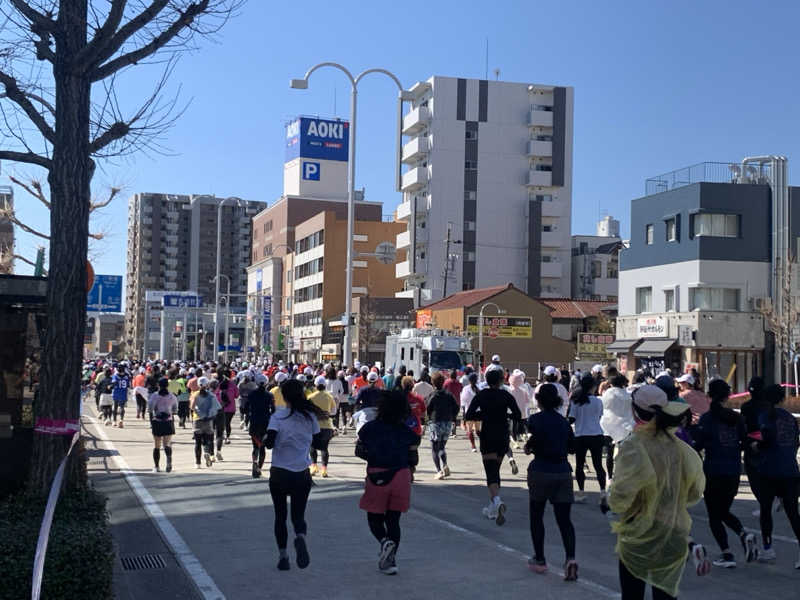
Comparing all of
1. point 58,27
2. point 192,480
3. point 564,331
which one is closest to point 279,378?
point 192,480

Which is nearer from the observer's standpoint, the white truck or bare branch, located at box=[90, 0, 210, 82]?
bare branch, located at box=[90, 0, 210, 82]

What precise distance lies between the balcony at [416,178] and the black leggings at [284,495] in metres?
66.8

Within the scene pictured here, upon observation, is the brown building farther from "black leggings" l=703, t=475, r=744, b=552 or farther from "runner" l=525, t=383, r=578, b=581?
"runner" l=525, t=383, r=578, b=581

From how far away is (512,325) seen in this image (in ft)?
194

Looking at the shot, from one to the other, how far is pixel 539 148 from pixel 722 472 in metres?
69.2

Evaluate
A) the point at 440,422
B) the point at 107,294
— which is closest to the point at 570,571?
the point at 440,422

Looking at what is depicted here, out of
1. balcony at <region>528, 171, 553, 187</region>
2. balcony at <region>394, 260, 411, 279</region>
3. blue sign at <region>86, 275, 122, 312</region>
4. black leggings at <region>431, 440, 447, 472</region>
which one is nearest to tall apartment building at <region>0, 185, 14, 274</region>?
blue sign at <region>86, 275, 122, 312</region>

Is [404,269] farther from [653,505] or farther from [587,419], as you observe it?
[653,505]

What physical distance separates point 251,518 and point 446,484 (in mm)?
4463

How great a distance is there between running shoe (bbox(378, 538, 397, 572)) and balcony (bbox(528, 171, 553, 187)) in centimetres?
6996

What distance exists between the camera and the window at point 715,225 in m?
40.8

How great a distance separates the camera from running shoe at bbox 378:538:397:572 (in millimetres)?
8156

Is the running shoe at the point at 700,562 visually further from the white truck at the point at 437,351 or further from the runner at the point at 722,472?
the white truck at the point at 437,351

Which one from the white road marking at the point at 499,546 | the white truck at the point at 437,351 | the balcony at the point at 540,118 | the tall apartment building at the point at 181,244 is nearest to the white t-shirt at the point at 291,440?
the white road marking at the point at 499,546
